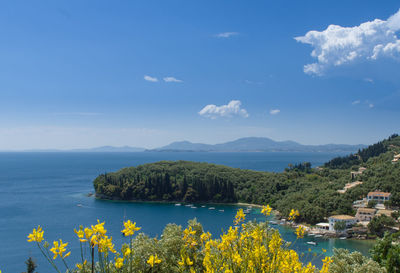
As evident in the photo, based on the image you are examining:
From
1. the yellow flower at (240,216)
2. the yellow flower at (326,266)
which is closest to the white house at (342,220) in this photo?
the yellow flower at (326,266)

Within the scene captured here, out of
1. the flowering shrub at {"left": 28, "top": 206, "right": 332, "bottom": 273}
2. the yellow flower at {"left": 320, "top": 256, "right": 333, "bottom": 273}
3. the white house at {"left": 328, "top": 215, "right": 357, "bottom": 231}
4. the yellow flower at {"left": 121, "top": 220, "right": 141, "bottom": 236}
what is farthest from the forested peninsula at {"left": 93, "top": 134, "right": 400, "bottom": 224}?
the yellow flower at {"left": 121, "top": 220, "right": 141, "bottom": 236}

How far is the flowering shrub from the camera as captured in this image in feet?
9.46

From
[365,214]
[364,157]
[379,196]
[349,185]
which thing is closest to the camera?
[365,214]

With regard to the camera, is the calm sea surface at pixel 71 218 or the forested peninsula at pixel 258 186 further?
the forested peninsula at pixel 258 186

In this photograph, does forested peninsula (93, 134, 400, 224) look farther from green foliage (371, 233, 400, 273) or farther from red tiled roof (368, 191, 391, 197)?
green foliage (371, 233, 400, 273)

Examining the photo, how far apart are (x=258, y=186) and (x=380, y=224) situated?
2479 centimetres

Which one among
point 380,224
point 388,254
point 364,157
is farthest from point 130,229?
point 364,157

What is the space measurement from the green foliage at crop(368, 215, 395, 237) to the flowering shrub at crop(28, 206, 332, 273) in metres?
31.5

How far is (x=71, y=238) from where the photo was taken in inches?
1265

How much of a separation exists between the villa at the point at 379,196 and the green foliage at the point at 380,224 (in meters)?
5.57

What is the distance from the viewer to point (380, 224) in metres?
31.3

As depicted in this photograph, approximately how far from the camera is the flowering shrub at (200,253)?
288 centimetres

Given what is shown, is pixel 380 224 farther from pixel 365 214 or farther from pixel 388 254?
pixel 388 254

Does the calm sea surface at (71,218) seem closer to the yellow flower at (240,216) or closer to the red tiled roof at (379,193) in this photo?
the red tiled roof at (379,193)
